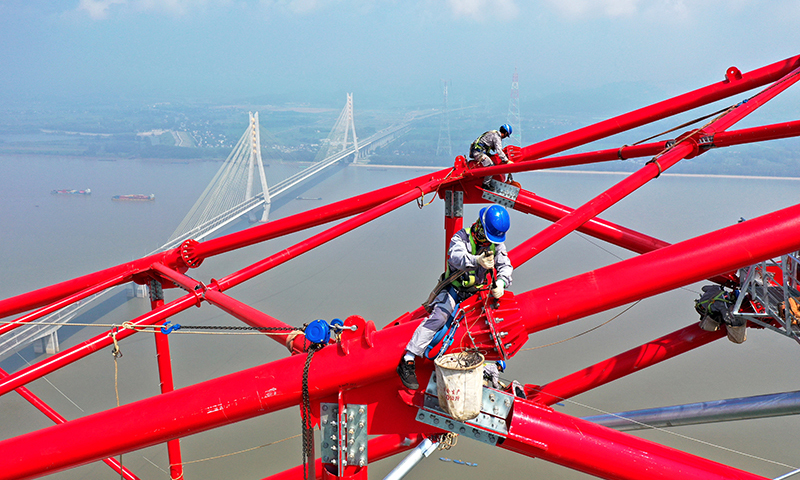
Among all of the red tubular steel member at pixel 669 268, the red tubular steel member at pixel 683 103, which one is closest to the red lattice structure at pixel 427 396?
the red tubular steel member at pixel 669 268

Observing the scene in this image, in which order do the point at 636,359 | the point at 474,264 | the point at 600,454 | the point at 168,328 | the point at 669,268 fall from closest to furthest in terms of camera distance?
the point at 669,268, the point at 600,454, the point at 474,264, the point at 168,328, the point at 636,359

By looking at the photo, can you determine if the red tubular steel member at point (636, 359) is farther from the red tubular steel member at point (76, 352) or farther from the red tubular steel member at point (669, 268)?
the red tubular steel member at point (76, 352)

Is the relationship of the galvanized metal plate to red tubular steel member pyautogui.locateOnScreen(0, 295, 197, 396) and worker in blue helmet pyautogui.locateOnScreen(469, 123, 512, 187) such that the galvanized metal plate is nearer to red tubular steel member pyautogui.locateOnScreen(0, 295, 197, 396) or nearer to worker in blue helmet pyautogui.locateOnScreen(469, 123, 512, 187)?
red tubular steel member pyautogui.locateOnScreen(0, 295, 197, 396)

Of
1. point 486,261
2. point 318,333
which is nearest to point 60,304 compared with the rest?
point 318,333

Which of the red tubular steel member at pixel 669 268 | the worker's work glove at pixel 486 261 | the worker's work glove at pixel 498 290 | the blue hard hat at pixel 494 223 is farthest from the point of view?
the blue hard hat at pixel 494 223

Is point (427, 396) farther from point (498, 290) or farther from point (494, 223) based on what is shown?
point (494, 223)

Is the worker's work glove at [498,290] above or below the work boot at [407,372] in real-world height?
above

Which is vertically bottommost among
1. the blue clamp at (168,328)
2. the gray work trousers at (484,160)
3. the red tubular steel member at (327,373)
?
the blue clamp at (168,328)
